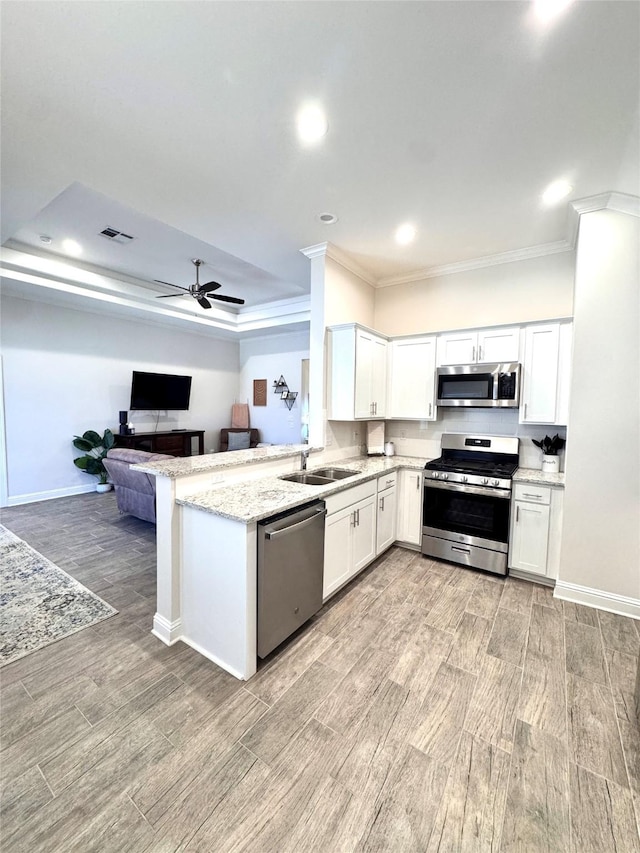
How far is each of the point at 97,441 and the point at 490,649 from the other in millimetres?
6156

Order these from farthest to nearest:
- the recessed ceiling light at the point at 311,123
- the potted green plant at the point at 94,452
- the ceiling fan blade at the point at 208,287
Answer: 1. the potted green plant at the point at 94,452
2. the ceiling fan blade at the point at 208,287
3. the recessed ceiling light at the point at 311,123

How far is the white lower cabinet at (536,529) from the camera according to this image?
2.98m

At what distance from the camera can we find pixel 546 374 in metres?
3.20

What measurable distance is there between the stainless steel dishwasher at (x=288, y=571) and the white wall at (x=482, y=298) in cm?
283

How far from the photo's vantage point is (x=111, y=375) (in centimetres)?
619

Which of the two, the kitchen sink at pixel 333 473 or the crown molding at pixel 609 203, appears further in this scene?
the kitchen sink at pixel 333 473

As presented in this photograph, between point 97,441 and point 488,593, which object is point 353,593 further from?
point 97,441

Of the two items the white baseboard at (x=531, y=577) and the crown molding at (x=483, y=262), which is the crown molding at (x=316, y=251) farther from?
the white baseboard at (x=531, y=577)

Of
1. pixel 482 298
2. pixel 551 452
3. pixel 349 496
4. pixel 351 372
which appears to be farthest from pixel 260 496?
pixel 482 298

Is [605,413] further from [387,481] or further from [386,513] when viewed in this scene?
[386,513]

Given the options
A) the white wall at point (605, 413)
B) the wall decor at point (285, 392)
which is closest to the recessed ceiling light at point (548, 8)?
the white wall at point (605, 413)

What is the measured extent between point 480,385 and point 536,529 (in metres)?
1.44

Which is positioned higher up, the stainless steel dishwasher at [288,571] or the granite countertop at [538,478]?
the granite countertop at [538,478]

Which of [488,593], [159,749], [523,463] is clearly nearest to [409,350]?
[523,463]
